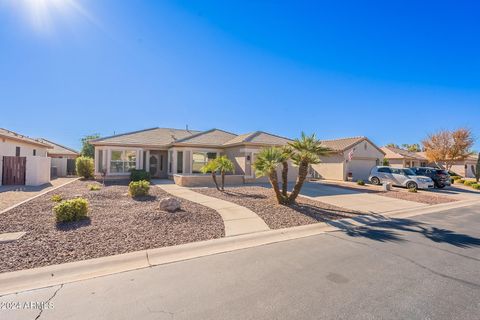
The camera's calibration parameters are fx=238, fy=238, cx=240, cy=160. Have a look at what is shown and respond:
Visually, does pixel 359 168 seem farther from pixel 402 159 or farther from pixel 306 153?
pixel 306 153

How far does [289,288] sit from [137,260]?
2985 mm

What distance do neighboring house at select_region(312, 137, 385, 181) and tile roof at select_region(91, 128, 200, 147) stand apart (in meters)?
15.7

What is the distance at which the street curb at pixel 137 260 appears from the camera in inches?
153

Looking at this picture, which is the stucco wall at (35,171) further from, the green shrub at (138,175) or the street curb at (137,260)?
the street curb at (137,260)

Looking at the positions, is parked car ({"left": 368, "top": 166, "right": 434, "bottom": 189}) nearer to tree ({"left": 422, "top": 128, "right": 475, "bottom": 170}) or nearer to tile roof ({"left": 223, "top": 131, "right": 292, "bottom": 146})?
tile roof ({"left": 223, "top": 131, "right": 292, "bottom": 146})

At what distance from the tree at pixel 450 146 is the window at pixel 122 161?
118 ft

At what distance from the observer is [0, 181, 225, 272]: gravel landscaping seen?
4746mm

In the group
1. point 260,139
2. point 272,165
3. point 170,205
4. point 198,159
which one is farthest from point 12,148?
point 272,165

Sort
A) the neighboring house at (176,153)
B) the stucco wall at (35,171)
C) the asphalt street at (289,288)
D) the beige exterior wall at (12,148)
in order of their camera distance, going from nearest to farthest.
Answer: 1. the asphalt street at (289,288)
2. the stucco wall at (35,171)
3. the beige exterior wall at (12,148)
4. the neighboring house at (176,153)

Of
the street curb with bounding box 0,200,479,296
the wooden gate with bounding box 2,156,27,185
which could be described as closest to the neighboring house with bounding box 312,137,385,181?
the street curb with bounding box 0,200,479,296

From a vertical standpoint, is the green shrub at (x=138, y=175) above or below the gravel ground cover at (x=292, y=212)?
above

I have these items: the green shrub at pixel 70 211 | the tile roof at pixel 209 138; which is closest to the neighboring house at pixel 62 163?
the tile roof at pixel 209 138

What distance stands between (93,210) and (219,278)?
21.1ft

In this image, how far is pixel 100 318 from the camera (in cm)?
298
